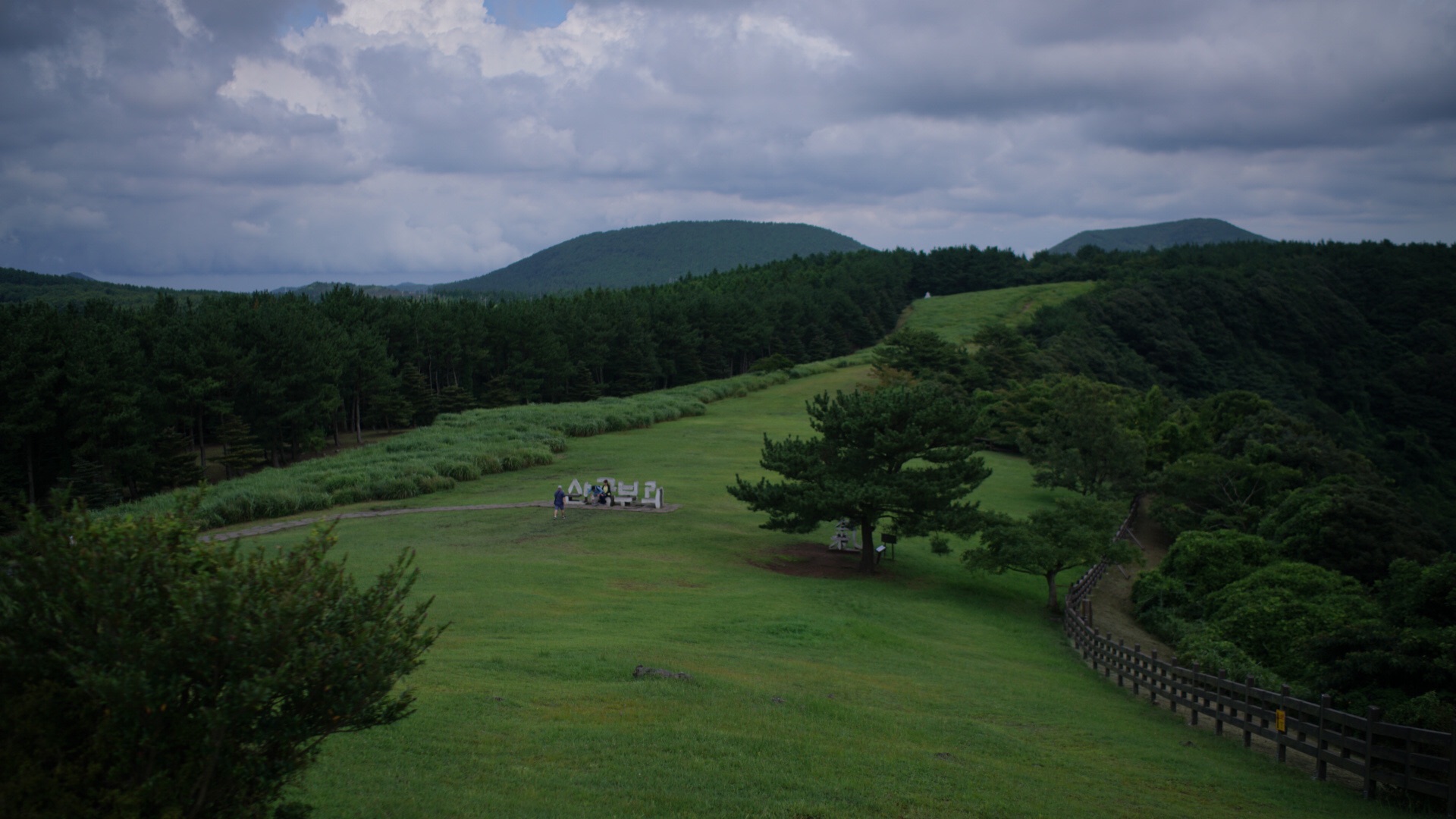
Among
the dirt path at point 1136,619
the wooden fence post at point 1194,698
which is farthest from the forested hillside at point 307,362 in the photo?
the wooden fence post at point 1194,698

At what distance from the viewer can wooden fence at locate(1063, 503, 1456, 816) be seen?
11578 mm

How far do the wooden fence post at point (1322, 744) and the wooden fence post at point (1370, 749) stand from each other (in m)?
0.65

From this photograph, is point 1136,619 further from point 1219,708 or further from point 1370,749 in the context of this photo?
point 1370,749

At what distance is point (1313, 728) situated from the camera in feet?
43.3

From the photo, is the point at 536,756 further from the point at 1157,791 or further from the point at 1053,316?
the point at 1053,316

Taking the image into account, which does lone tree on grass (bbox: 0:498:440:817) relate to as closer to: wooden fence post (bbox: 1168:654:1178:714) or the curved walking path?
wooden fence post (bbox: 1168:654:1178:714)

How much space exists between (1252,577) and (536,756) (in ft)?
71.7

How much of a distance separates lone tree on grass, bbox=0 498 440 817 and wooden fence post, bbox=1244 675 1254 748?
1406cm

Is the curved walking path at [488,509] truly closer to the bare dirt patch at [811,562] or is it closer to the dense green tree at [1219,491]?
the bare dirt patch at [811,562]

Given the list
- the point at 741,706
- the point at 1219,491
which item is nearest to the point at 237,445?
the point at 741,706

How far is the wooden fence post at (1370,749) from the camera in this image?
40.0 ft

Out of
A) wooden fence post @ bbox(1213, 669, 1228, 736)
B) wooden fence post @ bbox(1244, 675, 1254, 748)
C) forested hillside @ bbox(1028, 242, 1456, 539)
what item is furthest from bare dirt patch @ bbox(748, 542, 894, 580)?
forested hillside @ bbox(1028, 242, 1456, 539)

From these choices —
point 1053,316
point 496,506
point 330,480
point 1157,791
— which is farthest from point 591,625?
point 1053,316

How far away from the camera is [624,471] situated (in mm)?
43344
